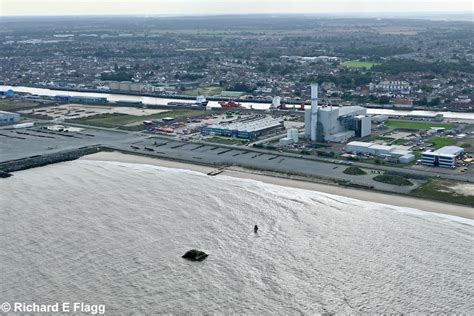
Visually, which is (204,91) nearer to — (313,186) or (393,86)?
(393,86)

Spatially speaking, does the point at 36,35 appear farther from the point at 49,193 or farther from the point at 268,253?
the point at 268,253

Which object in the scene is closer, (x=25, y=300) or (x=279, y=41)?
(x=25, y=300)

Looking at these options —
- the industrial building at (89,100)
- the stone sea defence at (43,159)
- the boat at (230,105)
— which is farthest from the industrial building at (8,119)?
the boat at (230,105)

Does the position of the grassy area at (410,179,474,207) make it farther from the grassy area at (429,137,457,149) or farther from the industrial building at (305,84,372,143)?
the industrial building at (305,84,372,143)

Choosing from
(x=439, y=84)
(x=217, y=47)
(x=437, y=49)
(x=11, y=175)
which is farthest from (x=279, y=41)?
(x=11, y=175)

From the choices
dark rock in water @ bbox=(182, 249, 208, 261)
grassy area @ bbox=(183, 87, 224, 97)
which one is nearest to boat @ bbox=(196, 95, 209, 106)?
grassy area @ bbox=(183, 87, 224, 97)

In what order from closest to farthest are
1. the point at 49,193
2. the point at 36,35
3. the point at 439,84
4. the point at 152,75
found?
the point at 49,193, the point at 439,84, the point at 152,75, the point at 36,35

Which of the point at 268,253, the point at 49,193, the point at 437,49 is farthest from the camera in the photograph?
the point at 437,49

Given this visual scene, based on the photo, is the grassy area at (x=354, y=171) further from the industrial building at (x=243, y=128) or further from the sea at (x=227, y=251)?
the industrial building at (x=243, y=128)
